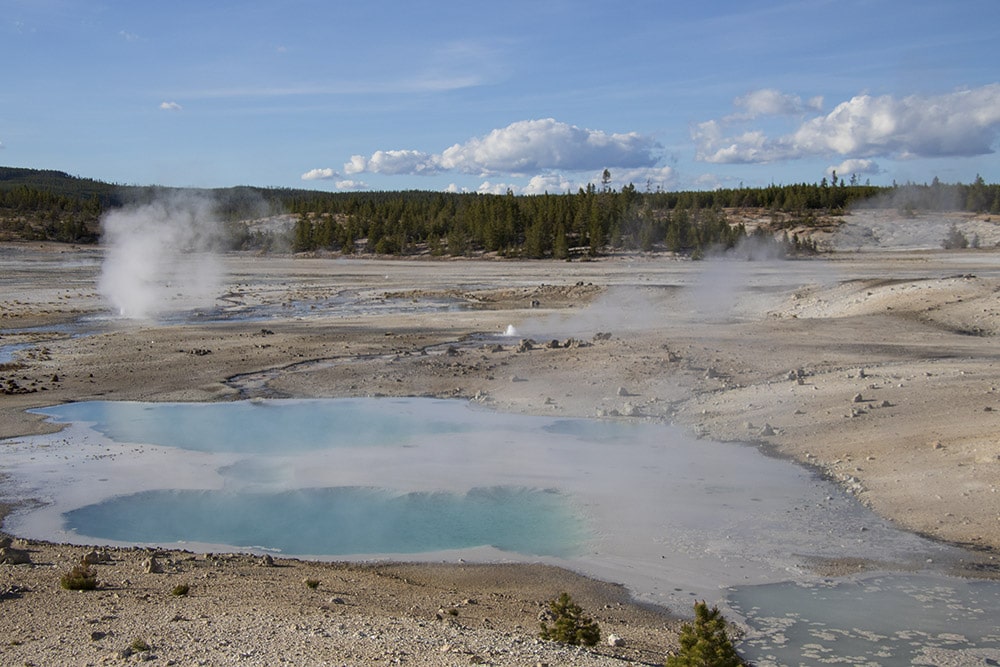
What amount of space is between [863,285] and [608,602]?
85.2ft

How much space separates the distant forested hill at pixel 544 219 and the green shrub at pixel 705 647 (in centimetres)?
5625

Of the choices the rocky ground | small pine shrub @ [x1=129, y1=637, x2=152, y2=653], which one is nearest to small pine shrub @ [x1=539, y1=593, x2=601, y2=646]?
the rocky ground

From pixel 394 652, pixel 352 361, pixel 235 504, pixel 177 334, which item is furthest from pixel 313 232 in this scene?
pixel 394 652

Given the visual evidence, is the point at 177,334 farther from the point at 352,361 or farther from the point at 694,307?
the point at 694,307

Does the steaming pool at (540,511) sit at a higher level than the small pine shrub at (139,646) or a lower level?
lower

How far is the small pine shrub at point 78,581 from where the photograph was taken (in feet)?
26.7

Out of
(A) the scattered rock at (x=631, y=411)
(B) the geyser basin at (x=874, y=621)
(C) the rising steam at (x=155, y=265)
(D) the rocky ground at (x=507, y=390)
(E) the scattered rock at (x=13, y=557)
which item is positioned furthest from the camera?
(C) the rising steam at (x=155, y=265)

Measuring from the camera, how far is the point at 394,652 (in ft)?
21.9

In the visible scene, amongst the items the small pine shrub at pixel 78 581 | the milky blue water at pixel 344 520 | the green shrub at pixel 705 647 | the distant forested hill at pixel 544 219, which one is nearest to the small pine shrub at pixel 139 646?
the small pine shrub at pixel 78 581

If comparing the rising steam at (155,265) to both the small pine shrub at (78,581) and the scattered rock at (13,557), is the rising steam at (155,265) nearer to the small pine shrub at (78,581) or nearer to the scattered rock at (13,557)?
the scattered rock at (13,557)

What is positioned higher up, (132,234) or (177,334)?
(132,234)

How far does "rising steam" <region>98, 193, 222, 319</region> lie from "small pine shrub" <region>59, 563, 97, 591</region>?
2928cm

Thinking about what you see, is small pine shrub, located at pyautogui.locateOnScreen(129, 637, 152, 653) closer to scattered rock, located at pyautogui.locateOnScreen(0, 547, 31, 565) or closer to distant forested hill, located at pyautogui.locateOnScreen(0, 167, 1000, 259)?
scattered rock, located at pyautogui.locateOnScreen(0, 547, 31, 565)

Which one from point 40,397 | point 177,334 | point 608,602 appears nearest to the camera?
point 608,602
